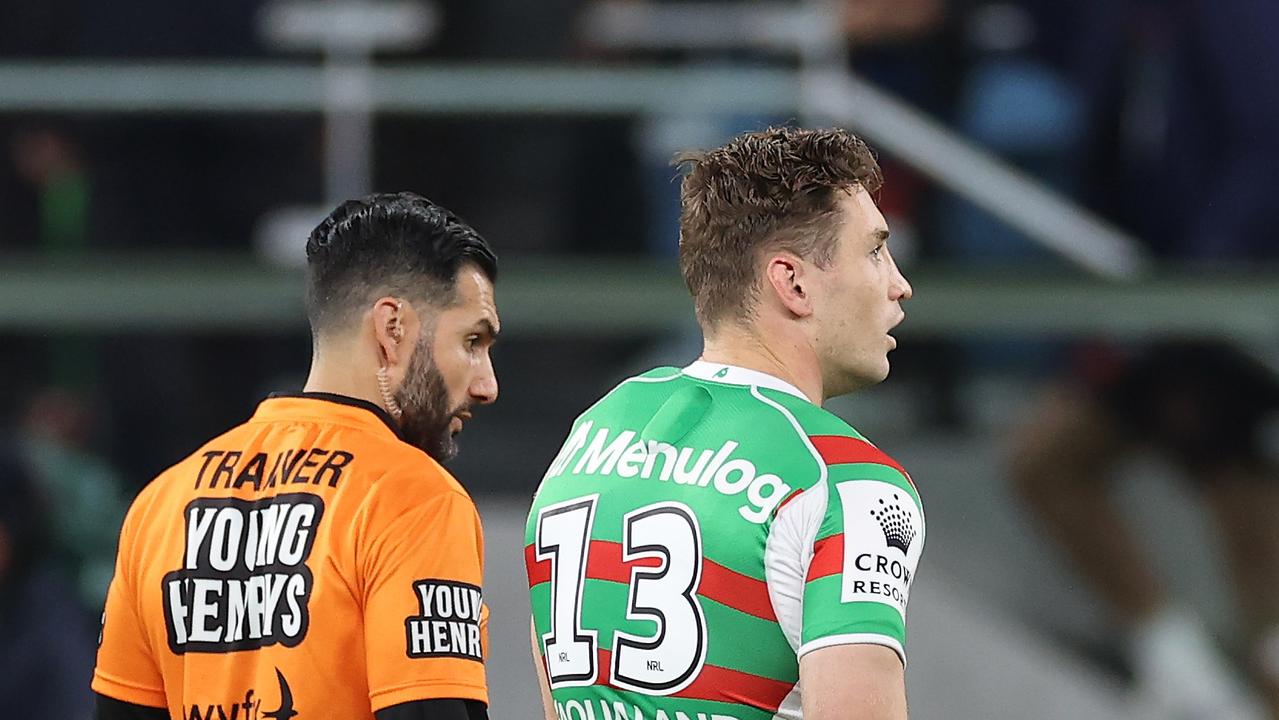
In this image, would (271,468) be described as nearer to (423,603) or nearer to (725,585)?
→ (423,603)

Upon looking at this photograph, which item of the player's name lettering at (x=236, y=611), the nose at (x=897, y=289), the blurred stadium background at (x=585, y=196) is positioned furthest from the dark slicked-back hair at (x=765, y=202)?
the blurred stadium background at (x=585, y=196)

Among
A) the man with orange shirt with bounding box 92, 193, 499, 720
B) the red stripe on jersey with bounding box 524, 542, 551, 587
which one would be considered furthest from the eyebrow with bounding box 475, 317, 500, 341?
the red stripe on jersey with bounding box 524, 542, 551, 587

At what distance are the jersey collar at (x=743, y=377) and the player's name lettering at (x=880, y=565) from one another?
11.1 inches

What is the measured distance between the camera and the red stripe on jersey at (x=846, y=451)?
2.41 metres

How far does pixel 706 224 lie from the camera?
260 cm

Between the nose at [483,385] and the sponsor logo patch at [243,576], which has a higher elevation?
the nose at [483,385]

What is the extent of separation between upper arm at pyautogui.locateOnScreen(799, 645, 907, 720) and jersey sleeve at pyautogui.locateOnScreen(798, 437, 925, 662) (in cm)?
1

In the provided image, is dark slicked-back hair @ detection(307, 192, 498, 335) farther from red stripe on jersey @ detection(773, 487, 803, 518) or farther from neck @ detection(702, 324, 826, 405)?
red stripe on jersey @ detection(773, 487, 803, 518)

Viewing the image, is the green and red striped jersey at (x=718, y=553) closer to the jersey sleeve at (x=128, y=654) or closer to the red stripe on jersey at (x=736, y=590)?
the red stripe on jersey at (x=736, y=590)

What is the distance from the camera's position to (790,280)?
2.55 m

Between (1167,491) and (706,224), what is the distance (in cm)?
557

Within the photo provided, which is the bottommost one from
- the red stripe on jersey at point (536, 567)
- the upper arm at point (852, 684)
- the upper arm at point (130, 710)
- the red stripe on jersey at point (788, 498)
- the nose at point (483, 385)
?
the upper arm at point (852, 684)

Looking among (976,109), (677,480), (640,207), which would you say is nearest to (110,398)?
(640,207)

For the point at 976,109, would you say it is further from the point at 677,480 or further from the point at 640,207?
the point at 677,480
